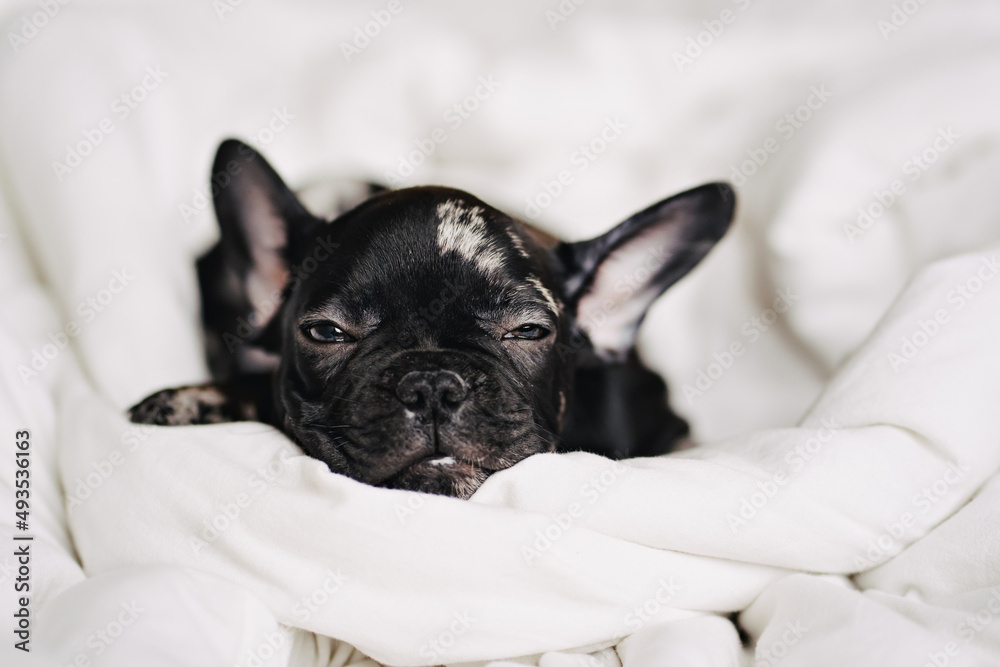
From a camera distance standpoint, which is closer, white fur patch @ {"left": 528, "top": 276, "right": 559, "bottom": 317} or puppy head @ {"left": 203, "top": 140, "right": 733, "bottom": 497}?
puppy head @ {"left": 203, "top": 140, "right": 733, "bottom": 497}

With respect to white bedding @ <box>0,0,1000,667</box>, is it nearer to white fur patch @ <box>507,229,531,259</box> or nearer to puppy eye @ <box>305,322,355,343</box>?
puppy eye @ <box>305,322,355,343</box>

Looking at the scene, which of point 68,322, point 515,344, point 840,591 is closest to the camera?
point 840,591

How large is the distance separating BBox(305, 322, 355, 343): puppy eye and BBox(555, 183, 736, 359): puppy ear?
61cm

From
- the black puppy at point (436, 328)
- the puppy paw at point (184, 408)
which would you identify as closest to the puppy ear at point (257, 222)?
the black puppy at point (436, 328)

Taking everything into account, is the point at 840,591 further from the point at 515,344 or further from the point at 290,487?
the point at 290,487

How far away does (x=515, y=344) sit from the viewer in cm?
175

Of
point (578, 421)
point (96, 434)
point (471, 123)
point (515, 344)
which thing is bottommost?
point (578, 421)

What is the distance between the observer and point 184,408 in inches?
78.0

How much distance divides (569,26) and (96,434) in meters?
2.28

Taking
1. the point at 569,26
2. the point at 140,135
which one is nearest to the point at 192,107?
the point at 140,135

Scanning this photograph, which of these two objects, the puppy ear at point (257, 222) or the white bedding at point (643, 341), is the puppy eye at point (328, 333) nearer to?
the white bedding at point (643, 341)

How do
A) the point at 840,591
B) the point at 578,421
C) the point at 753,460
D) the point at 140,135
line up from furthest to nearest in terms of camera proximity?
the point at 140,135 → the point at 578,421 → the point at 753,460 → the point at 840,591

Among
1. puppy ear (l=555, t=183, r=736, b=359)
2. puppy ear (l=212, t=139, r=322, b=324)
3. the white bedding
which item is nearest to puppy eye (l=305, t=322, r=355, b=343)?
the white bedding

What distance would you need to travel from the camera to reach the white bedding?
1346 millimetres
